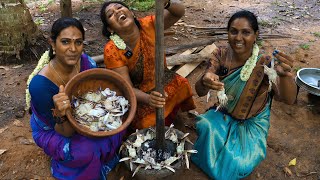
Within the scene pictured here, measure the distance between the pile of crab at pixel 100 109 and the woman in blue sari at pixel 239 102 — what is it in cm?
72

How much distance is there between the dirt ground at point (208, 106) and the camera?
3.05 meters

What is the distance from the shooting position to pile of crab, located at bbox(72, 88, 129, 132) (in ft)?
8.05

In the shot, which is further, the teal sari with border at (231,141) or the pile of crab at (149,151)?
the teal sari with border at (231,141)

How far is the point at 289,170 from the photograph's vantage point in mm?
3094

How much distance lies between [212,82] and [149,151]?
76 centimetres

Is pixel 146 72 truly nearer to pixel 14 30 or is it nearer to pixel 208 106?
pixel 208 106

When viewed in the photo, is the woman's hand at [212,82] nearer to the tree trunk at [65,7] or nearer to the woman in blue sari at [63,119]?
the woman in blue sari at [63,119]

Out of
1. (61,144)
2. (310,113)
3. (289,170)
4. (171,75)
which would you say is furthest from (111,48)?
(310,113)

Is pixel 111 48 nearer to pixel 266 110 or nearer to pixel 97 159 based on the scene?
pixel 97 159

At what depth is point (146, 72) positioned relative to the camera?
3.08 m

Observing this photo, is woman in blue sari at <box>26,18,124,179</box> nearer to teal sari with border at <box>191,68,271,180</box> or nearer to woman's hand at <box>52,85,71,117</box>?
woman's hand at <box>52,85,71,117</box>

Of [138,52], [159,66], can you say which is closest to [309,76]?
[138,52]

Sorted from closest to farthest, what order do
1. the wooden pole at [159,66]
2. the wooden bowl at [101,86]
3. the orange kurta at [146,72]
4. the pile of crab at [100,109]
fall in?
the wooden pole at [159,66], the wooden bowl at [101,86], the pile of crab at [100,109], the orange kurta at [146,72]

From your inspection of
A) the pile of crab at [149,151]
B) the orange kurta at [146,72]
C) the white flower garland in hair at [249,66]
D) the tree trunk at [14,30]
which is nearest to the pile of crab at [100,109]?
the pile of crab at [149,151]
